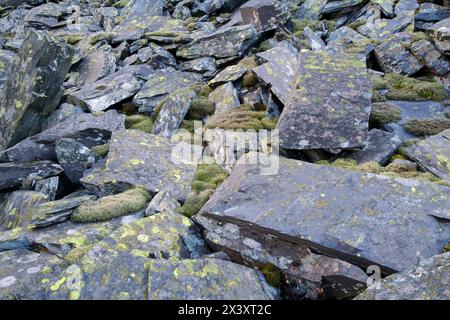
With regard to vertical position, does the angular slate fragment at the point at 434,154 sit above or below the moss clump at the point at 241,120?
below

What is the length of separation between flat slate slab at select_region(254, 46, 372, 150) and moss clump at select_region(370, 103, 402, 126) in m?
1.25

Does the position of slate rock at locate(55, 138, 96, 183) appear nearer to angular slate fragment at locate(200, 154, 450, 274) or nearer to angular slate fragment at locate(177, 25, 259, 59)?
angular slate fragment at locate(200, 154, 450, 274)

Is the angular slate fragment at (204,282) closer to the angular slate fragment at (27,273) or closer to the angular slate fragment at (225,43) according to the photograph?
the angular slate fragment at (27,273)

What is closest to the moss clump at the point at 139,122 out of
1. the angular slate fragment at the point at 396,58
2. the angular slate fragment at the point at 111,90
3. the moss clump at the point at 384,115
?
the angular slate fragment at the point at 111,90

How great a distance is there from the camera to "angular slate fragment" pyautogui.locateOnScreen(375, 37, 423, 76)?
1741cm

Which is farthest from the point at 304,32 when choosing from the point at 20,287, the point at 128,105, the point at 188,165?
the point at 20,287

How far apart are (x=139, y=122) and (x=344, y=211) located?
10.5 meters

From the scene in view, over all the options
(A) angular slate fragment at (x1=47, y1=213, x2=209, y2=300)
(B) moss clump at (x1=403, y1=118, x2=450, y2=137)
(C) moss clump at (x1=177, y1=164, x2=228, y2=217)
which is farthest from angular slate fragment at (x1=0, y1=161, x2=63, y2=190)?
(B) moss clump at (x1=403, y1=118, x2=450, y2=137)

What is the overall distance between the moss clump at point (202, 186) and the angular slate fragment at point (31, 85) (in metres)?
7.39

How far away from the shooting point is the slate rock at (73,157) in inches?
506

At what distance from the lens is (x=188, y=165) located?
40.4 feet

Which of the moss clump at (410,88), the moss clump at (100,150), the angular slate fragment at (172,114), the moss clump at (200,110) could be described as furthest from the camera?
the moss clump at (200,110)

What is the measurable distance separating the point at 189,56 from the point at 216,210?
43.7 ft

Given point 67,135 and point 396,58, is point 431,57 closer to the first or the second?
point 396,58
